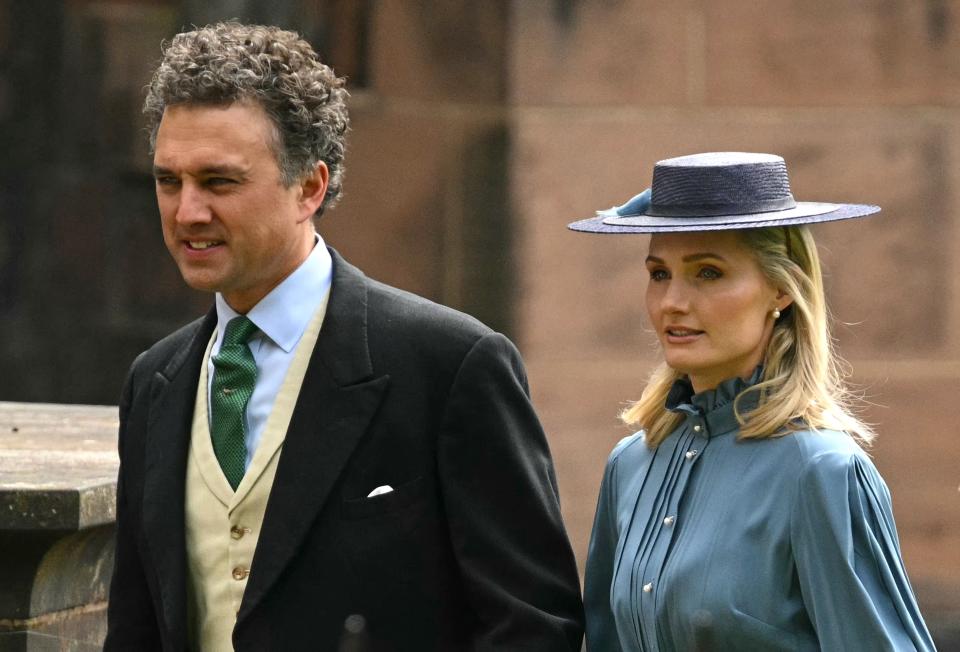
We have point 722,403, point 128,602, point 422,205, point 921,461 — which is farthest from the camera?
point 422,205

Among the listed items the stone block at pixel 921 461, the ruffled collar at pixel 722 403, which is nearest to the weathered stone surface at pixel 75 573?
the ruffled collar at pixel 722 403

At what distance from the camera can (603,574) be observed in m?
3.29

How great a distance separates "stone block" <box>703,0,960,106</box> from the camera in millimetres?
6664

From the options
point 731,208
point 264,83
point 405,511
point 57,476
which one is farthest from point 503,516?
point 57,476

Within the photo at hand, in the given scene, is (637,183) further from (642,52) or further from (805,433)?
(805,433)

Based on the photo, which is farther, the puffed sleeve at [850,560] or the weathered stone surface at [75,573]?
the weathered stone surface at [75,573]

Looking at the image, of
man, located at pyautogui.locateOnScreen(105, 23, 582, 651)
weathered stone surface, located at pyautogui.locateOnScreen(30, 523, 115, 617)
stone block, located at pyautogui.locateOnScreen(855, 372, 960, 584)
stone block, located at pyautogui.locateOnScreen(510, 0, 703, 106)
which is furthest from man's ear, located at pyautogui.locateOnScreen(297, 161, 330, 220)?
stone block, located at pyautogui.locateOnScreen(855, 372, 960, 584)

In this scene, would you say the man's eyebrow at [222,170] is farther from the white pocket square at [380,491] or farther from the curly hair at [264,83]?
the white pocket square at [380,491]

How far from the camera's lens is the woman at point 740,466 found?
2.79 m

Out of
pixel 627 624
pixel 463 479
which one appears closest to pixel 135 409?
pixel 463 479

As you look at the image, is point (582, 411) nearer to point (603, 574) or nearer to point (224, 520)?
point (603, 574)

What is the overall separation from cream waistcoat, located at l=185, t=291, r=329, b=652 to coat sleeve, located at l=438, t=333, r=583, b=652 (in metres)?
0.31

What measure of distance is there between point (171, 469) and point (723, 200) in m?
1.09

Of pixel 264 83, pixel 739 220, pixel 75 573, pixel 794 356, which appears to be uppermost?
pixel 264 83
